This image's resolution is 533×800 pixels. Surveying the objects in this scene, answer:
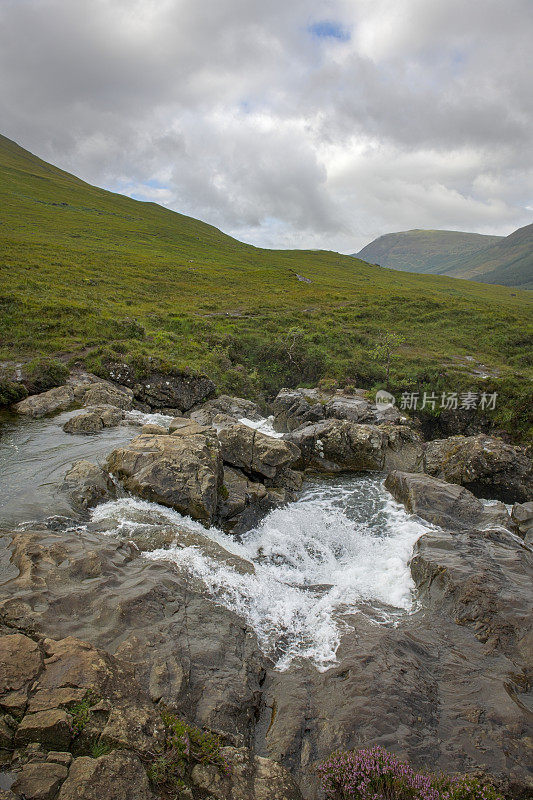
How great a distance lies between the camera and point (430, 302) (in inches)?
2891

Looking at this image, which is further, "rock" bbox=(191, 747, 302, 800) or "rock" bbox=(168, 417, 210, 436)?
"rock" bbox=(168, 417, 210, 436)

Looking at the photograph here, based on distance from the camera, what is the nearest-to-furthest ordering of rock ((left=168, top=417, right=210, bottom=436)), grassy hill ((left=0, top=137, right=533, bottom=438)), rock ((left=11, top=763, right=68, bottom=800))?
1. rock ((left=11, top=763, right=68, bottom=800))
2. rock ((left=168, top=417, right=210, bottom=436))
3. grassy hill ((left=0, top=137, right=533, bottom=438))

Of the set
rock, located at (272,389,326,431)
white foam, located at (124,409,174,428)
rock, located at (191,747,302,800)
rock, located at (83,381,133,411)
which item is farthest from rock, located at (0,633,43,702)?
rock, located at (272,389,326,431)

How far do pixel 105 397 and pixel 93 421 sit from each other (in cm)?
570

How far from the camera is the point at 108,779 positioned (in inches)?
187

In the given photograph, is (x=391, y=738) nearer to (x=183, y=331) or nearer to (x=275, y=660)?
(x=275, y=660)

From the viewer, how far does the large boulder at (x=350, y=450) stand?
22.7m

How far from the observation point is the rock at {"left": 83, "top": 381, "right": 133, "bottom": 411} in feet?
87.5

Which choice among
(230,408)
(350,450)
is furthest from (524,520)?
(230,408)

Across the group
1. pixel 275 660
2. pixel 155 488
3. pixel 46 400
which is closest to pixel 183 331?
pixel 46 400

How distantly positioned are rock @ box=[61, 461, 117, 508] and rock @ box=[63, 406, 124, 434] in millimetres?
6403

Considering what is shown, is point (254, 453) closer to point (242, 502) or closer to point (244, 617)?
point (242, 502)

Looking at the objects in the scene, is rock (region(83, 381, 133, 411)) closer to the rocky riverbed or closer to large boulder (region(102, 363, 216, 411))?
large boulder (region(102, 363, 216, 411))

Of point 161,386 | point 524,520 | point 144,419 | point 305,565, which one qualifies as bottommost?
point 305,565
